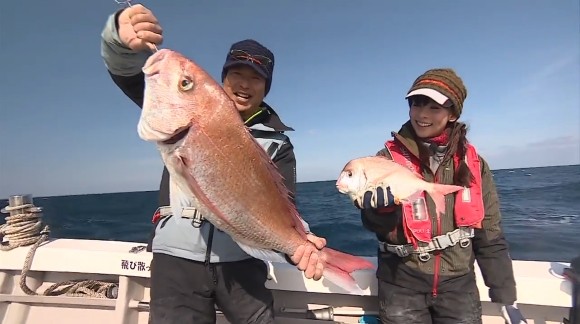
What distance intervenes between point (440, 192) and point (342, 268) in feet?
3.06

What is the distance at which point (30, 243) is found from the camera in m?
3.84

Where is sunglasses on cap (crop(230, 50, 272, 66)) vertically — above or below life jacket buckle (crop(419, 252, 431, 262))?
above

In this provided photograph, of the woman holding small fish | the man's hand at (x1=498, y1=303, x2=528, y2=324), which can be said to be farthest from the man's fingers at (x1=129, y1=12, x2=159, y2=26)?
the man's hand at (x1=498, y1=303, x2=528, y2=324)

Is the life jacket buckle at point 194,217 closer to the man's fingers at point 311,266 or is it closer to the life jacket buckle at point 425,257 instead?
the man's fingers at point 311,266

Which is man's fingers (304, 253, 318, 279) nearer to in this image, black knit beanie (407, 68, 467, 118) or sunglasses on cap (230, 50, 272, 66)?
sunglasses on cap (230, 50, 272, 66)

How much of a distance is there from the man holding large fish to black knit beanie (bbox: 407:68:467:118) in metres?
1.13

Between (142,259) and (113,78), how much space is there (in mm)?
1932

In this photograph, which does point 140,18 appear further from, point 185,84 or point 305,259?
point 305,259

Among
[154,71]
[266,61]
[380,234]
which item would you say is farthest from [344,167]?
[154,71]

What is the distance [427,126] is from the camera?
2832mm

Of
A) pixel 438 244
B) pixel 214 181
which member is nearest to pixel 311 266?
pixel 214 181

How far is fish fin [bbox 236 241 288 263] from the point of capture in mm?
1957

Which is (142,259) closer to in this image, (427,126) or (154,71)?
(154,71)

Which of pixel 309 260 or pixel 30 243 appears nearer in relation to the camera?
pixel 309 260
